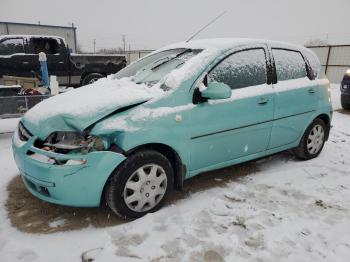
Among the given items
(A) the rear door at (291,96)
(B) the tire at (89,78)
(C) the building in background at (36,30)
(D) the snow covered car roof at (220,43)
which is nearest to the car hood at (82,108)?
(D) the snow covered car roof at (220,43)

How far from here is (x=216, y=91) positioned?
3.18m

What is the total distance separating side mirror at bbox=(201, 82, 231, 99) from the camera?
317 cm

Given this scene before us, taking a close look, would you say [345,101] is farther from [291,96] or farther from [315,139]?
[291,96]

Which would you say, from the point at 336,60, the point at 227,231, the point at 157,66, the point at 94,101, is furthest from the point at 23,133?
the point at 336,60

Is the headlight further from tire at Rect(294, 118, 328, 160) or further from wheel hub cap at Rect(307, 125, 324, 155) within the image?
wheel hub cap at Rect(307, 125, 324, 155)

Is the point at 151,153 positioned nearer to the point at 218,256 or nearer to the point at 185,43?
the point at 218,256

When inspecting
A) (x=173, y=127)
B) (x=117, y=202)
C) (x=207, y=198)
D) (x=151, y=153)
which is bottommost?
(x=207, y=198)

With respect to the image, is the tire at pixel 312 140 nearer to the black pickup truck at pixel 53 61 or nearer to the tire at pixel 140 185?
the tire at pixel 140 185

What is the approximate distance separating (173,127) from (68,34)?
1893cm

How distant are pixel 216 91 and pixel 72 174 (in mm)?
1539

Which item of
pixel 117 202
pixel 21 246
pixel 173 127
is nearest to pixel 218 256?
pixel 117 202

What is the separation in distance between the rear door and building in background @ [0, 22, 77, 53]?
16942mm

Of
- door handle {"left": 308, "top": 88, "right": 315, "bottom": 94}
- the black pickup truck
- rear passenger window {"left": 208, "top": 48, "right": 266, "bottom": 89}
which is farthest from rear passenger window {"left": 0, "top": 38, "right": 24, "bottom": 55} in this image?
door handle {"left": 308, "top": 88, "right": 315, "bottom": 94}

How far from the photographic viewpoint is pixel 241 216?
3.16 m
